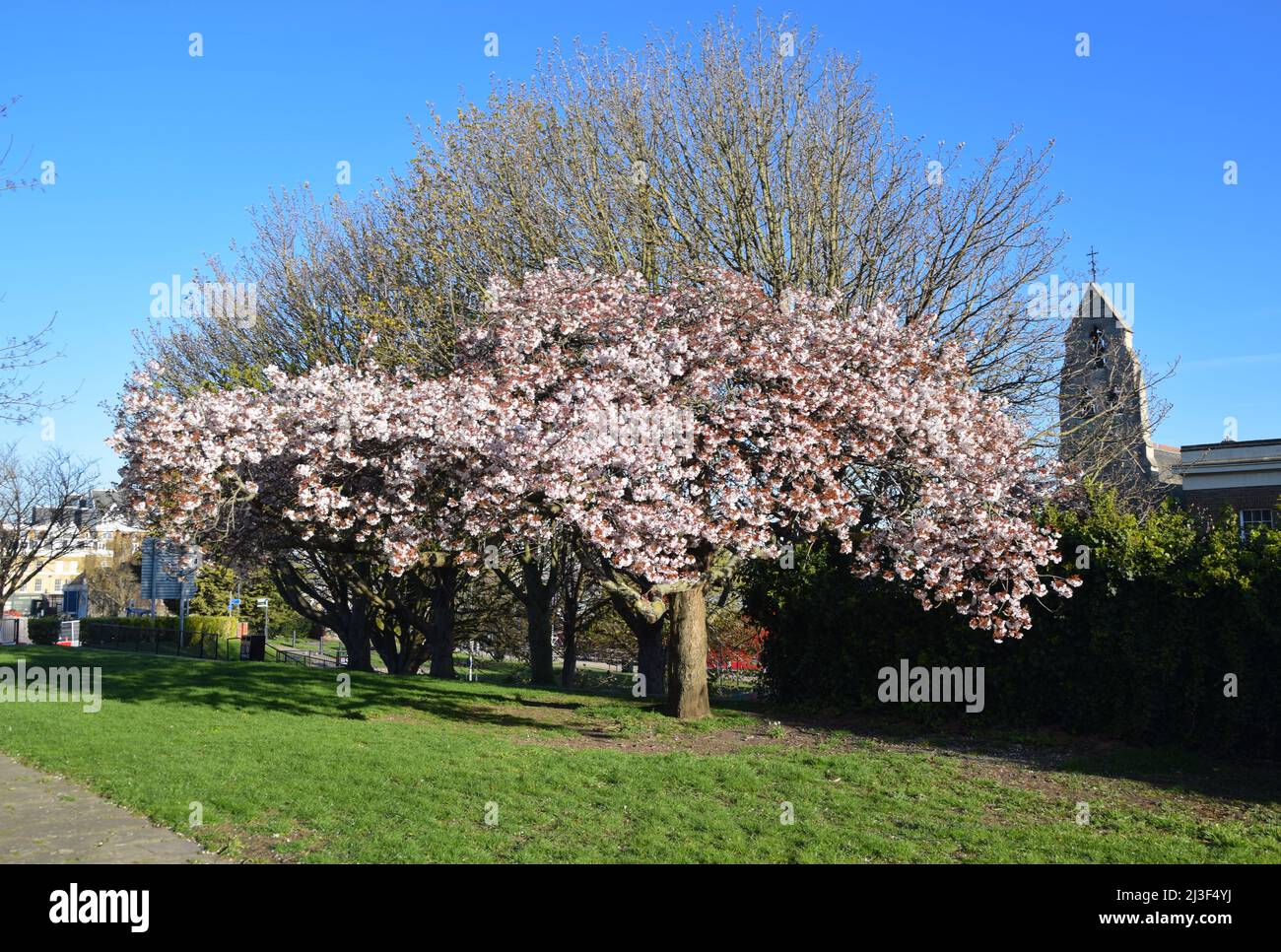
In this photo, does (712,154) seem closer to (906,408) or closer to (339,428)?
(906,408)

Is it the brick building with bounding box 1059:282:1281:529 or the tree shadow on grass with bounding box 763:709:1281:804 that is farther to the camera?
the brick building with bounding box 1059:282:1281:529

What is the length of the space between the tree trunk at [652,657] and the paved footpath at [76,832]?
13.4 meters

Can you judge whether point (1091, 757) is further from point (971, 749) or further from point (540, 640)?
point (540, 640)

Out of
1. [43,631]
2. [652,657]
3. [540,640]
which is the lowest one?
[43,631]

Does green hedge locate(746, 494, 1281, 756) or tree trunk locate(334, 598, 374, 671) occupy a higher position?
green hedge locate(746, 494, 1281, 756)

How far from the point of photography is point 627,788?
364 inches

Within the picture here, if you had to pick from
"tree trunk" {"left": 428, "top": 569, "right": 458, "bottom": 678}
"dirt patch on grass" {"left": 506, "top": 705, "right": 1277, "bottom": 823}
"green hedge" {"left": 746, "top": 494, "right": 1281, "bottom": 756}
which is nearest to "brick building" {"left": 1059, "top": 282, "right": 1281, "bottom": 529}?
"green hedge" {"left": 746, "top": 494, "right": 1281, "bottom": 756}

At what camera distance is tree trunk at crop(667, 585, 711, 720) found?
14.5 m

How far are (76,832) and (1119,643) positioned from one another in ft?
35.6

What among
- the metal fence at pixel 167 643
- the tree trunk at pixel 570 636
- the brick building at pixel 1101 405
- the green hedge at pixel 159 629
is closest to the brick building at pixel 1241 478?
the brick building at pixel 1101 405

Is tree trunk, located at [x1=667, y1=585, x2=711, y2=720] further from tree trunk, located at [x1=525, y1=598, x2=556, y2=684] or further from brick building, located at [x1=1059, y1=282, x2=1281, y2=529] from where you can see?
tree trunk, located at [x1=525, y1=598, x2=556, y2=684]

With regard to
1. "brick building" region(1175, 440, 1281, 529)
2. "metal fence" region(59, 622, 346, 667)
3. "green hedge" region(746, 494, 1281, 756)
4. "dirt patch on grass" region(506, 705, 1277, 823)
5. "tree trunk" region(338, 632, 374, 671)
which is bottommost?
"metal fence" region(59, 622, 346, 667)

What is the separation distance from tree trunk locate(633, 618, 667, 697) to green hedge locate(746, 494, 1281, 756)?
22.5 feet

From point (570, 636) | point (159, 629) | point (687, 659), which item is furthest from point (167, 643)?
point (687, 659)
